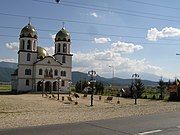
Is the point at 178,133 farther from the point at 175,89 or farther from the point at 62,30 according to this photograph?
the point at 62,30

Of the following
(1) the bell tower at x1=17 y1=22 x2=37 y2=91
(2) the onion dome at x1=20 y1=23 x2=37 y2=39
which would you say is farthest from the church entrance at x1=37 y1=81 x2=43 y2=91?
(2) the onion dome at x1=20 y1=23 x2=37 y2=39

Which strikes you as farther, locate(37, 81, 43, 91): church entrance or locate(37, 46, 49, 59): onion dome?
locate(37, 46, 49, 59): onion dome

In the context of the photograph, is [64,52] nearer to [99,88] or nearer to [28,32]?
[28,32]

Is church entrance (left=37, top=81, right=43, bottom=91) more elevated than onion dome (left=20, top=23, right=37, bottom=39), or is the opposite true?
onion dome (left=20, top=23, right=37, bottom=39)

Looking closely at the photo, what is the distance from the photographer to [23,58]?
8138 centimetres

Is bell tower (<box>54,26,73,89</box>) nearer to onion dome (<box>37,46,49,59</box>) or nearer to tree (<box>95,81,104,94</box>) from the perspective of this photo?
onion dome (<box>37,46,49,59</box>)

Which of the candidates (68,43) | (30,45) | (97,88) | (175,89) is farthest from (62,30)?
(175,89)

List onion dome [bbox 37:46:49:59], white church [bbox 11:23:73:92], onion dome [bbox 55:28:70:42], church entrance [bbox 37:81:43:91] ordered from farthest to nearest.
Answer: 1. onion dome [bbox 55:28:70:42]
2. onion dome [bbox 37:46:49:59]
3. church entrance [bbox 37:81:43:91]
4. white church [bbox 11:23:73:92]

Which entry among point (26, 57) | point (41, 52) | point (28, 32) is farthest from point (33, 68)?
point (28, 32)

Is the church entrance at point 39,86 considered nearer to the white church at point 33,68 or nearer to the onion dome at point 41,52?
the white church at point 33,68

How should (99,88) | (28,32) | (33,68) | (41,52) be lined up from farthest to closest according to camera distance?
(99,88), (41,52), (33,68), (28,32)

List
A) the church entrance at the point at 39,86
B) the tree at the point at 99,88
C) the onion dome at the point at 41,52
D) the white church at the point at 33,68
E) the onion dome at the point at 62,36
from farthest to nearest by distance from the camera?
the tree at the point at 99,88 < the onion dome at the point at 62,36 < the onion dome at the point at 41,52 < the church entrance at the point at 39,86 < the white church at the point at 33,68

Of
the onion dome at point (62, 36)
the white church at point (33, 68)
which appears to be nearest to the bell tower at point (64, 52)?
the onion dome at point (62, 36)

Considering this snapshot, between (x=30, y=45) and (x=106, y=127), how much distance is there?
67.9 metres
